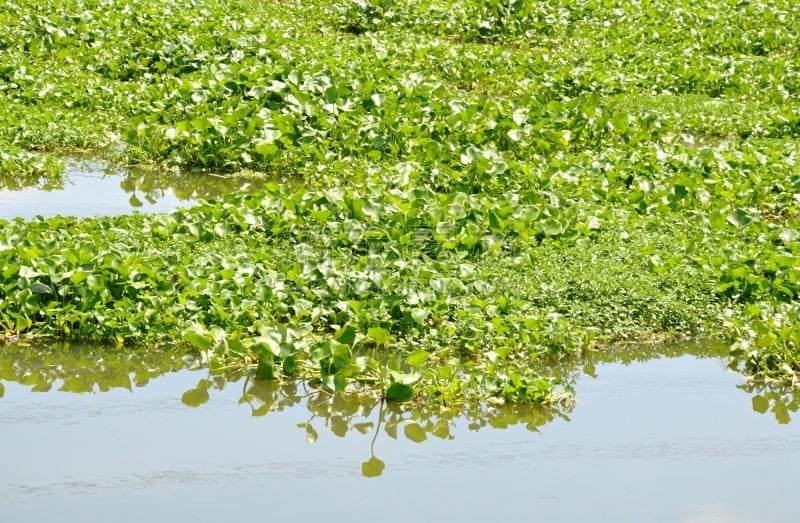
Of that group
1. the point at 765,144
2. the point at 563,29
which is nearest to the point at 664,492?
the point at 765,144

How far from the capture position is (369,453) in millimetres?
5352

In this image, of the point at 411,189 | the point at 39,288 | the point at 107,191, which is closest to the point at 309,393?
the point at 39,288

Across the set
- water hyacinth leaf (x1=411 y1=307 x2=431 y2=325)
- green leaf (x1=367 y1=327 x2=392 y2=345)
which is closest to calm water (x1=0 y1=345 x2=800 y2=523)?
green leaf (x1=367 y1=327 x2=392 y2=345)

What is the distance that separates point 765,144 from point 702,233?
2.71m

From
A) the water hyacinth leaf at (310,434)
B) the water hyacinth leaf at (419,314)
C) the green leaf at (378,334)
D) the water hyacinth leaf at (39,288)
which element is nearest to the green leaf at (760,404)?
the water hyacinth leaf at (419,314)

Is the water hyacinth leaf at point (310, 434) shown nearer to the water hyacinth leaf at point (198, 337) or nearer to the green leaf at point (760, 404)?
the water hyacinth leaf at point (198, 337)

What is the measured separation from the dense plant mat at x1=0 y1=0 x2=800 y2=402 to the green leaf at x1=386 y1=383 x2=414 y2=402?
0.01 m

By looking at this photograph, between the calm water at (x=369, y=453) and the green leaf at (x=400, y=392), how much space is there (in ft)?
0.23

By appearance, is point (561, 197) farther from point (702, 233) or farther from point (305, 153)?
point (305, 153)

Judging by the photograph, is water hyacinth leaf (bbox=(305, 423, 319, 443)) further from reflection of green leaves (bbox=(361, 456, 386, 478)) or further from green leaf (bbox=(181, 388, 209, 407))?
green leaf (bbox=(181, 388, 209, 407))

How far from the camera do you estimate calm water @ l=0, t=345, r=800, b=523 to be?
484 cm

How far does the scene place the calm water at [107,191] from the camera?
8.59 metres

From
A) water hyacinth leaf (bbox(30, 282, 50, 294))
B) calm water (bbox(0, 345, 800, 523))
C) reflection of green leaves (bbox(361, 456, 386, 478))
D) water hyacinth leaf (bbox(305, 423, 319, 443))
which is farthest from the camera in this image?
water hyacinth leaf (bbox(30, 282, 50, 294))

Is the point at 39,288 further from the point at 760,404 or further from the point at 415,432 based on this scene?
the point at 760,404
